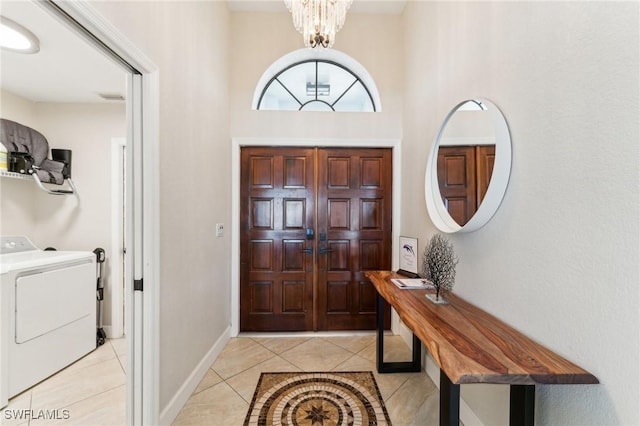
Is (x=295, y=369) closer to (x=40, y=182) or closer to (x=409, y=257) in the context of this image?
(x=409, y=257)

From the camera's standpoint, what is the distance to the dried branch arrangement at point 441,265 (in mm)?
1605

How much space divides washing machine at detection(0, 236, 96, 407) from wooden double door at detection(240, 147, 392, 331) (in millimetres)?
1392

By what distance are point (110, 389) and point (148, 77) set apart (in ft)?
7.38

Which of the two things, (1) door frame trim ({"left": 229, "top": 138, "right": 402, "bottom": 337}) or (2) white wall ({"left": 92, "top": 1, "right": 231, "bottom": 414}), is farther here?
(1) door frame trim ({"left": 229, "top": 138, "right": 402, "bottom": 337})

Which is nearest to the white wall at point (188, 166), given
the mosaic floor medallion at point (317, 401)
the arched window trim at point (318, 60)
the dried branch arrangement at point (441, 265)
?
the arched window trim at point (318, 60)

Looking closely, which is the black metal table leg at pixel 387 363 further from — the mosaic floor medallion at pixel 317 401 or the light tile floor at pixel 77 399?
the light tile floor at pixel 77 399

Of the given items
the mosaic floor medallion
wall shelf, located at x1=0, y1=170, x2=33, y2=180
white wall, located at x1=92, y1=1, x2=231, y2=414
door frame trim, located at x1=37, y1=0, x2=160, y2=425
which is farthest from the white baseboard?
wall shelf, located at x1=0, y1=170, x2=33, y2=180

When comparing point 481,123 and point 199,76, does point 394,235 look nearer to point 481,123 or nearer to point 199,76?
point 481,123

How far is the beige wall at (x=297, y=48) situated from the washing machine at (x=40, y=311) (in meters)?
1.92

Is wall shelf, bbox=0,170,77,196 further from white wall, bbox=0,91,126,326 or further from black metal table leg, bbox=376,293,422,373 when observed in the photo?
black metal table leg, bbox=376,293,422,373

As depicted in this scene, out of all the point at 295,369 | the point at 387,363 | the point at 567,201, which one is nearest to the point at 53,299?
the point at 295,369

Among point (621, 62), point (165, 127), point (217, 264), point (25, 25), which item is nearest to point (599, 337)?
point (621, 62)

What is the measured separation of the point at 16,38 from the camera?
1.59 metres

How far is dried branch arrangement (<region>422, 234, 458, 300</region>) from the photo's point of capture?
5.27 feet
